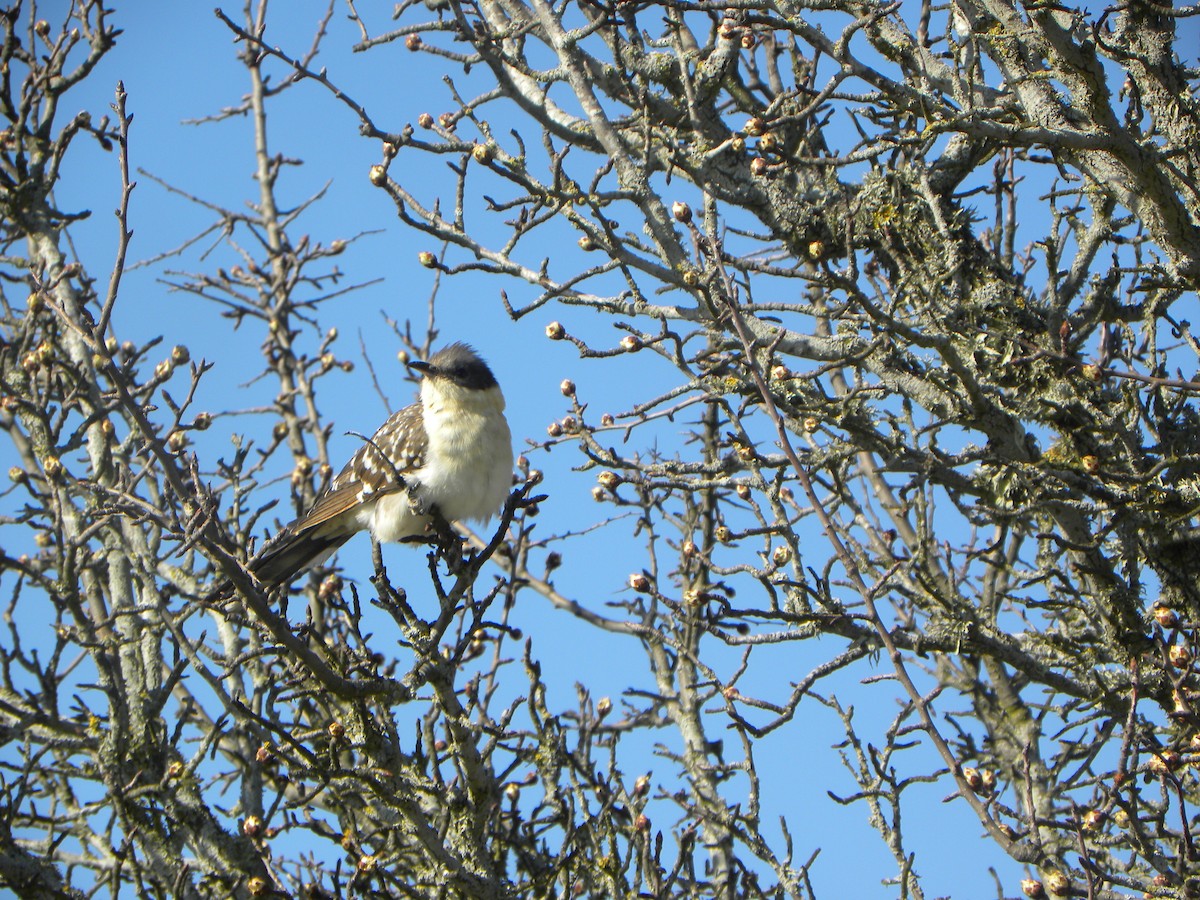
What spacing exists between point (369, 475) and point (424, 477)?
0.45 metres

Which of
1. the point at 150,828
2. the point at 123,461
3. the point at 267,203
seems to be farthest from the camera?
the point at 267,203

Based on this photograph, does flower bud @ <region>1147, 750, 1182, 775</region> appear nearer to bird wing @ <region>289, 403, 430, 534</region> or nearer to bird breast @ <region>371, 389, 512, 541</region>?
Answer: bird breast @ <region>371, 389, 512, 541</region>

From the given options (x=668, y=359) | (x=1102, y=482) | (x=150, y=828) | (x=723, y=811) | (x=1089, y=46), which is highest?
(x=1089, y=46)

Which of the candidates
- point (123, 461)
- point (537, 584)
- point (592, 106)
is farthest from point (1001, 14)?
point (123, 461)

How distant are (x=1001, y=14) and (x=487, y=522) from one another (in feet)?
12.4

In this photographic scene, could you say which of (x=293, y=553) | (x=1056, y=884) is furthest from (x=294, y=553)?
(x=1056, y=884)

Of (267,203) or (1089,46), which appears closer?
(1089,46)

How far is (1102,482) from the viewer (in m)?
4.60

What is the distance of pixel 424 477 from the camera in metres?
6.29

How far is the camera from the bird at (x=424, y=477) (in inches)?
248

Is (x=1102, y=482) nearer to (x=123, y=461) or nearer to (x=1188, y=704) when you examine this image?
(x=1188, y=704)

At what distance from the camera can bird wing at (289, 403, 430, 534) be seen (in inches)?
252

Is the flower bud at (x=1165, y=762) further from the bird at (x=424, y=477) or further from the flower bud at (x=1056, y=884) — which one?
the bird at (x=424, y=477)

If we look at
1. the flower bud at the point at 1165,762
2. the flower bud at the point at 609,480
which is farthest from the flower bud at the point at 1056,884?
the flower bud at the point at 609,480
